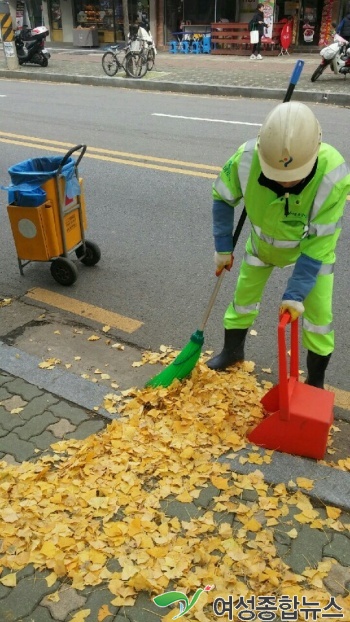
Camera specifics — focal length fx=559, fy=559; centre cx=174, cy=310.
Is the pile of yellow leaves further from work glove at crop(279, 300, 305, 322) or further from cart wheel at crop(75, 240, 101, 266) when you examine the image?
cart wheel at crop(75, 240, 101, 266)

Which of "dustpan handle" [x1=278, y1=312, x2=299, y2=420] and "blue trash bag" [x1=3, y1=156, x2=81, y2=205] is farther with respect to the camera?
"blue trash bag" [x1=3, y1=156, x2=81, y2=205]

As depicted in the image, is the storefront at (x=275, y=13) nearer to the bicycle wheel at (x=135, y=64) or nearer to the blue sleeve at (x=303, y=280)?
the bicycle wheel at (x=135, y=64)

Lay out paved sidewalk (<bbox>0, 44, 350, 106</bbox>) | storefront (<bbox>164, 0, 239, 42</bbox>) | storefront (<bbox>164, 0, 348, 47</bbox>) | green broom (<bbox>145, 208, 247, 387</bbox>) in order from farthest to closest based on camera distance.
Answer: storefront (<bbox>164, 0, 239, 42</bbox>), storefront (<bbox>164, 0, 348, 47</bbox>), paved sidewalk (<bbox>0, 44, 350, 106</bbox>), green broom (<bbox>145, 208, 247, 387</bbox>)

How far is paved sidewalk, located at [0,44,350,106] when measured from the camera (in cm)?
1341

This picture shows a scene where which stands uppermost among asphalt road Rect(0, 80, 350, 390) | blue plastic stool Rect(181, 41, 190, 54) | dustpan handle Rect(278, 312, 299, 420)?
blue plastic stool Rect(181, 41, 190, 54)

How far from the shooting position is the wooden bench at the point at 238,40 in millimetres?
20206

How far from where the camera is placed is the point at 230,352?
3508 millimetres

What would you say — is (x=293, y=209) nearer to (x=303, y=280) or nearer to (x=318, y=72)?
(x=303, y=280)

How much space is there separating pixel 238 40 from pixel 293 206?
20.5 m

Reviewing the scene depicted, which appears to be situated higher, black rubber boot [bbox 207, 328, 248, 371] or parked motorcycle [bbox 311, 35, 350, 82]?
parked motorcycle [bbox 311, 35, 350, 82]

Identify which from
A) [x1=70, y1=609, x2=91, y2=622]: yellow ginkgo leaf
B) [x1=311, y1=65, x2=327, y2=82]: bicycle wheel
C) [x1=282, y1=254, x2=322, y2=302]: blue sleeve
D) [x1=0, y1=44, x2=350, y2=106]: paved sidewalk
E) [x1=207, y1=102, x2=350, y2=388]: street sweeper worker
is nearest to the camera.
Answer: [x1=70, y1=609, x2=91, y2=622]: yellow ginkgo leaf

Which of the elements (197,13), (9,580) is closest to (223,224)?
(9,580)

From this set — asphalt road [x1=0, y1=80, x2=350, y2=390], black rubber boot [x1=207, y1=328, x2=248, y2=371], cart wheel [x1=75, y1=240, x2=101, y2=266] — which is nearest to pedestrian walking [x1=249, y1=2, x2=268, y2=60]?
asphalt road [x1=0, y1=80, x2=350, y2=390]

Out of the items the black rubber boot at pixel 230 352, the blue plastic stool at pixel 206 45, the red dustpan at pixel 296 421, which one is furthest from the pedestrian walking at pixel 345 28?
the red dustpan at pixel 296 421
